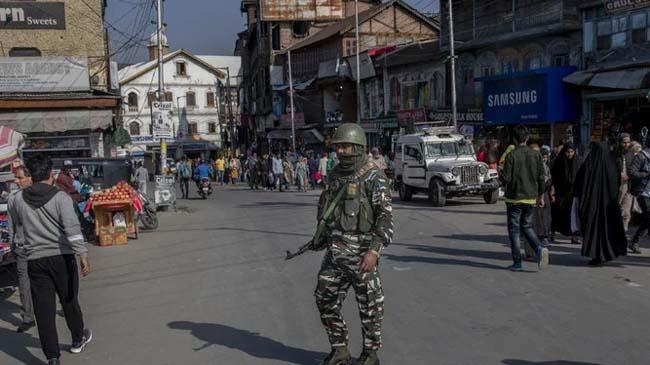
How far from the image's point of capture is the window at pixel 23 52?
31.5 metres

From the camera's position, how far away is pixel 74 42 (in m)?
32.5

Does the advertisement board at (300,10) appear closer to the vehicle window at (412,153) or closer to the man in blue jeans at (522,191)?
the vehicle window at (412,153)

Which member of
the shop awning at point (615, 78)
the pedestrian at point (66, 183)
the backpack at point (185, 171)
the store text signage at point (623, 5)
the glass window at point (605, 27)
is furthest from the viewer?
the backpack at point (185, 171)

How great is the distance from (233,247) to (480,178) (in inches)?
361

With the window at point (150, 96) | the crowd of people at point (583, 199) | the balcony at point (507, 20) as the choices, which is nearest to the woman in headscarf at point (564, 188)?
the crowd of people at point (583, 199)

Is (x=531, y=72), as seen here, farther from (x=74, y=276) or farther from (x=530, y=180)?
(x=74, y=276)

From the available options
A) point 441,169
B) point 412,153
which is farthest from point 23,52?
point 441,169

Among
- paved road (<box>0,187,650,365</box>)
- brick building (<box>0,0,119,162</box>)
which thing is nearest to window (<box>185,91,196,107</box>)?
brick building (<box>0,0,119,162</box>)

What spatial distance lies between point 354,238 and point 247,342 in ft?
6.03

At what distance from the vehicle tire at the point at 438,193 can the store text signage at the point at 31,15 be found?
2088 centimetres

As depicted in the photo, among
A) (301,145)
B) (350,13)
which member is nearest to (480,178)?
(301,145)

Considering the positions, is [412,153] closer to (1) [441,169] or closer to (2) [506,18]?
(1) [441,169]

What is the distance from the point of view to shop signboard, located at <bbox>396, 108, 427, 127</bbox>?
3412cm

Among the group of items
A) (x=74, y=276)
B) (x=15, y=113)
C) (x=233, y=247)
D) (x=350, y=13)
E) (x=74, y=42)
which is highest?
(x=350, y=13)
